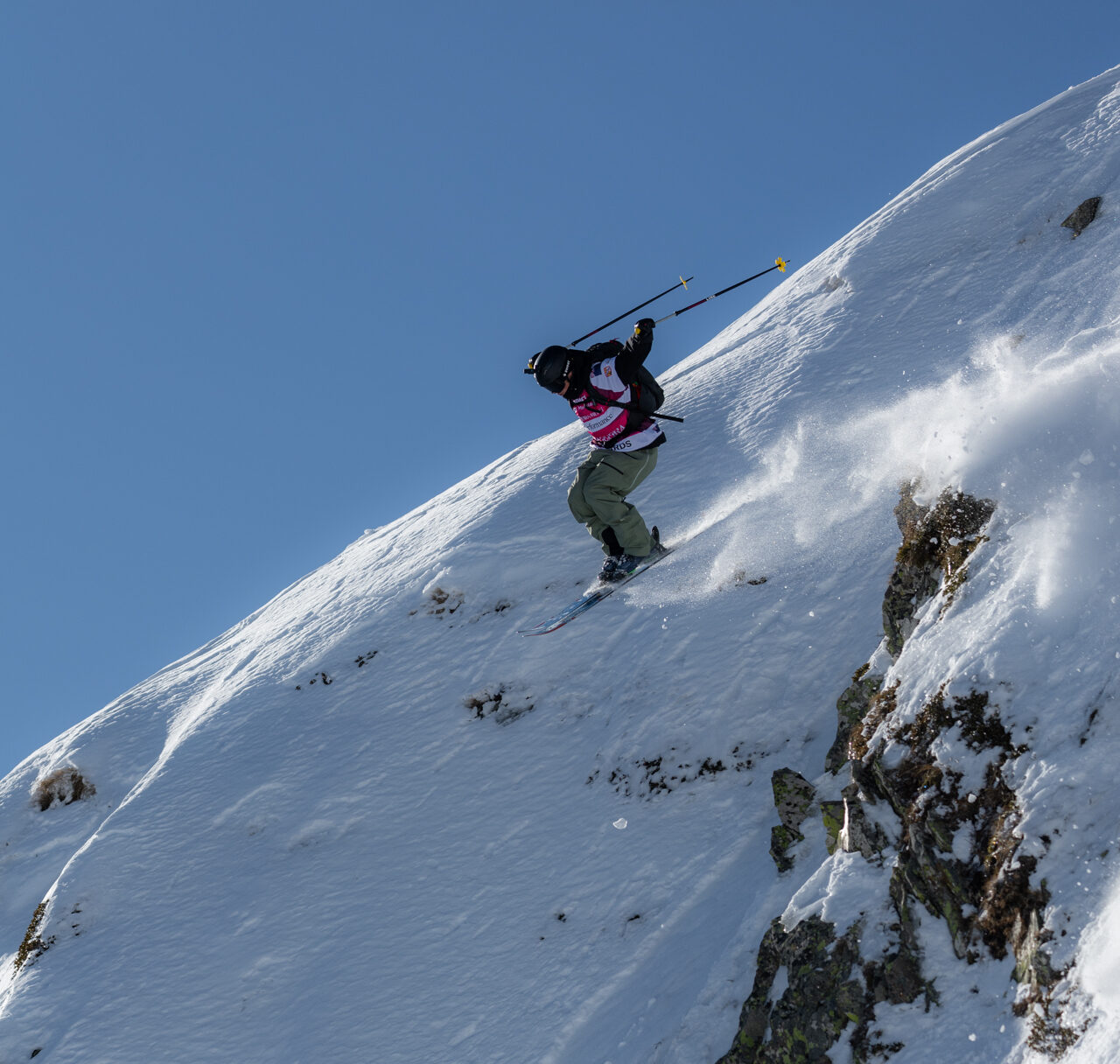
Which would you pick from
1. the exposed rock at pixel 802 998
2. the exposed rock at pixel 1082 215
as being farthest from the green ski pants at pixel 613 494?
the exposed rock at pixel 1082 215

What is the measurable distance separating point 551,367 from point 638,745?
5.48 m

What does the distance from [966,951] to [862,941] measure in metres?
0.85

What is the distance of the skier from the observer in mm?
11805

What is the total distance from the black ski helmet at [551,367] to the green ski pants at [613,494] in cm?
152

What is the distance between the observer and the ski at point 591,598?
13.5 metres

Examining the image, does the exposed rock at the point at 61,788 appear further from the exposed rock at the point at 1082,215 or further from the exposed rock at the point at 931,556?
the exposed rock at the point at 1082,215

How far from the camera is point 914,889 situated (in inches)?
A: 260

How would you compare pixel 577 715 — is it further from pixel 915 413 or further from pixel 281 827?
pixel 915 413

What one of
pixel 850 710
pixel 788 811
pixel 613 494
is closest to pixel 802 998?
pixel 788 811

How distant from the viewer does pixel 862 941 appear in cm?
673

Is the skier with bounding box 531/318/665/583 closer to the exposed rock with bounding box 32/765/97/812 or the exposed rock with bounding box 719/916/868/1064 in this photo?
the exposed rock with bounding box 719/916/868/1064

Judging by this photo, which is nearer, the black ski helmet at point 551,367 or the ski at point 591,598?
the black ski helmet at point 551,367

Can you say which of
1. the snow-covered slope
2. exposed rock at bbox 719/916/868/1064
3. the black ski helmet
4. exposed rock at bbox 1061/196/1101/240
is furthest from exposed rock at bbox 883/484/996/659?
exposed rock at bbox 1061/196/1101/240

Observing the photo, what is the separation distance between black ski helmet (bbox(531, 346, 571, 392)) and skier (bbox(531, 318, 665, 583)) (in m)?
0.01
